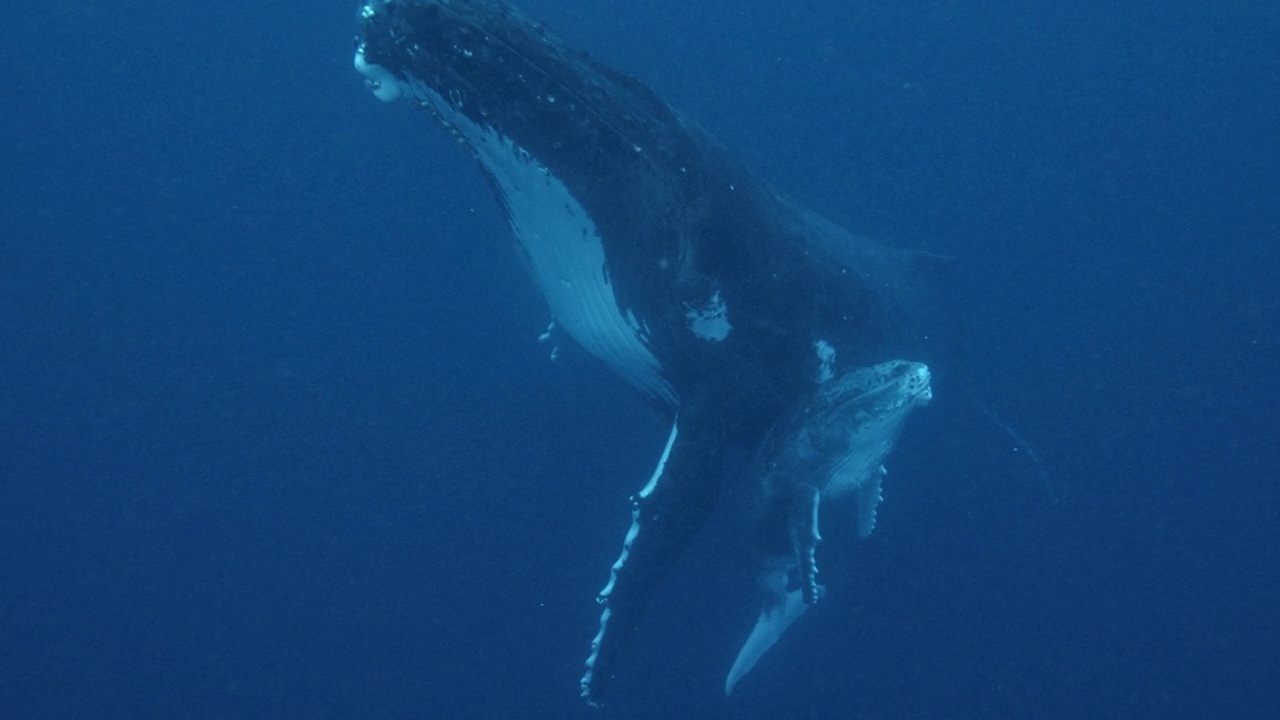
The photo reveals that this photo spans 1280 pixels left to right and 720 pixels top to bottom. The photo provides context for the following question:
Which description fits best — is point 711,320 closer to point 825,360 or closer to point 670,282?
point 670,282

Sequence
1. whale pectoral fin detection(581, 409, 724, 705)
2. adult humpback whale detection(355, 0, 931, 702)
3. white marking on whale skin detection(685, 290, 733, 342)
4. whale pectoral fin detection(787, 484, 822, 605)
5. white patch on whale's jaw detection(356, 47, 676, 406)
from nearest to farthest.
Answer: adult humpback whale detection(355, 0, 931, 702)
white patch on whale's jaw detection(356, 47, 676, 406)
white marking on whale skin detection(685, 290, 733, 342)
whale pectoral fin detection(581, 409, 724, 705)
whale pectoral fin detection(787, 484, 822, 605)

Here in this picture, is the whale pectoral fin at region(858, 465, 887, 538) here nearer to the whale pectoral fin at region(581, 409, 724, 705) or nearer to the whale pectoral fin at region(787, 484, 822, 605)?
the whale pectoral fin at region(787, 484, 822, 605)

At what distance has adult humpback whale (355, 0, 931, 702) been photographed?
4.66m

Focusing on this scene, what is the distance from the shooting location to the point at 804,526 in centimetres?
634

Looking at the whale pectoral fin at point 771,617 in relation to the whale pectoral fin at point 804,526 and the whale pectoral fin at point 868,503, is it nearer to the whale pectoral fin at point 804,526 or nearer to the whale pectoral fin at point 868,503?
the whale pectoral fin at point 868,503

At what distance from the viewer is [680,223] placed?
18.5 ft

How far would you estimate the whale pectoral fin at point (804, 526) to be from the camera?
622 cm

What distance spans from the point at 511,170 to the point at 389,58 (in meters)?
1.06

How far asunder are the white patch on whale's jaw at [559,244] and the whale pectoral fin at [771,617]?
2.16 m

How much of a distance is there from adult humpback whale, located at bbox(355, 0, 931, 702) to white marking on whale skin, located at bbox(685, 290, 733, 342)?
17mm

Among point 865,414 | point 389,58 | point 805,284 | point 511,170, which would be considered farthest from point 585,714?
point 389,58

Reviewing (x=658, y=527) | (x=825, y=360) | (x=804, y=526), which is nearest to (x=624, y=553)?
(x=658, y=527)

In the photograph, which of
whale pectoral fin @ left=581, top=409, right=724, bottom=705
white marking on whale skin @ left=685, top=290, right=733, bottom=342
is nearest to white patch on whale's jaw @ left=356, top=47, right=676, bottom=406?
white marking on whale skin @ left=685, top=290, right=733, bottom=342

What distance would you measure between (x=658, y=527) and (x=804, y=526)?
4.17ft
